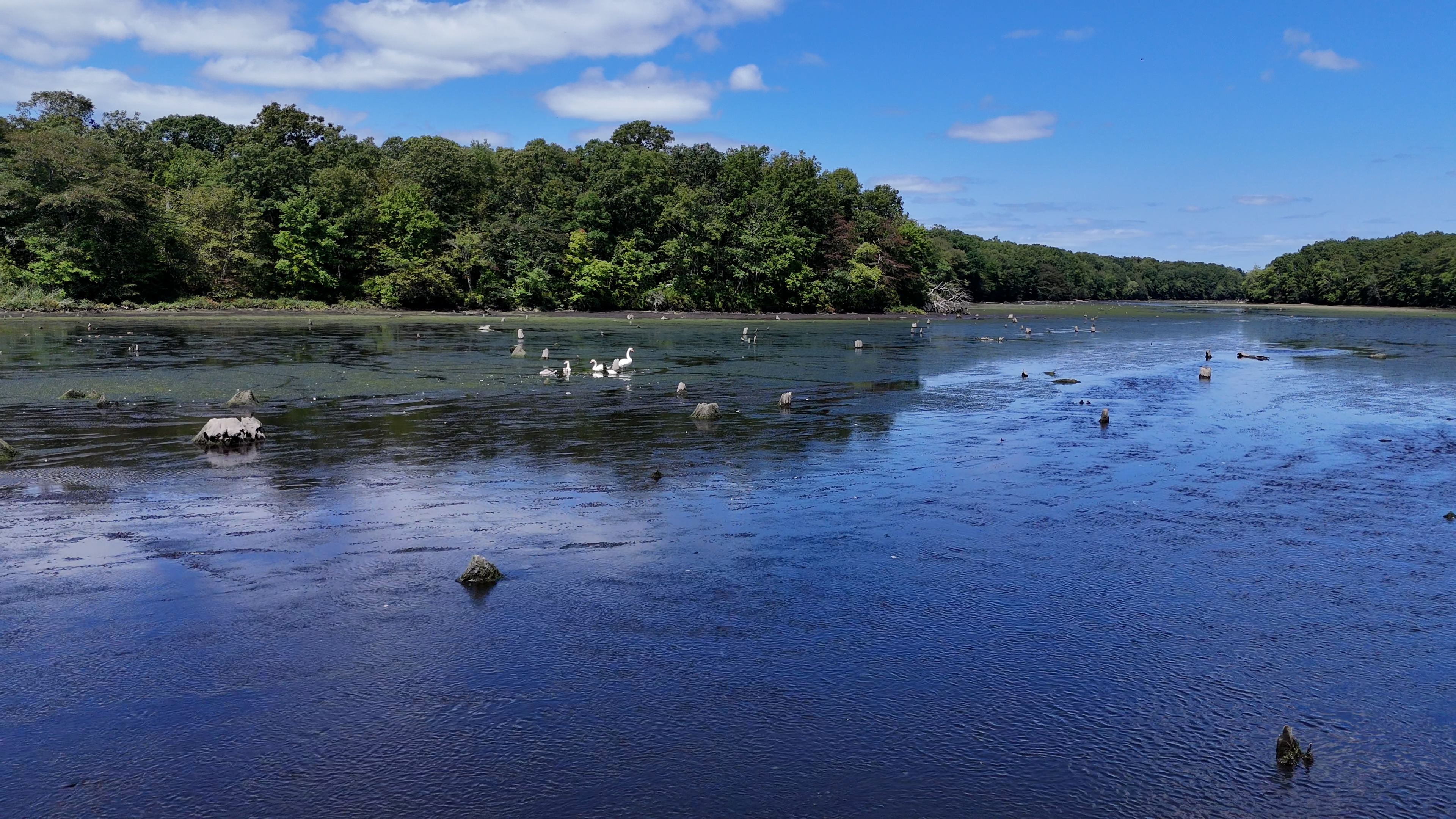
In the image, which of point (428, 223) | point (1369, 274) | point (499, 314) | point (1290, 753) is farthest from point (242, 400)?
point (1369, 274)

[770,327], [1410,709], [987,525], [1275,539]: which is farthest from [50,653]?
[770,327]

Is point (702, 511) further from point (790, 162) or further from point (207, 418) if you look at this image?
point (790, 162)

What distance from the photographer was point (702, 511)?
526 inches

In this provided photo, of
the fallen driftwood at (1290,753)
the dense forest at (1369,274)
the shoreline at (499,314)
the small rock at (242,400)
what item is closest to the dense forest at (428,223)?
the shoreline at (499,314)

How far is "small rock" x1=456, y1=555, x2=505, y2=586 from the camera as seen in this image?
996 cm

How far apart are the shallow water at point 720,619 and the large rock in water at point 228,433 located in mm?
976

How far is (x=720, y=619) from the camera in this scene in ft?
30.2

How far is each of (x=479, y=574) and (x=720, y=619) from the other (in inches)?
104

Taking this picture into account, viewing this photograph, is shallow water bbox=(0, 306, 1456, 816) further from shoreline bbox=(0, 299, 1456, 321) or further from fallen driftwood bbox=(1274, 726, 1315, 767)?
shoreline bbox=(0, 299, 1456, 321)

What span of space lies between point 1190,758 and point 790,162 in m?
95.5

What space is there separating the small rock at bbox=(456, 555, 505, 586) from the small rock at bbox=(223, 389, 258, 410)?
1503cm

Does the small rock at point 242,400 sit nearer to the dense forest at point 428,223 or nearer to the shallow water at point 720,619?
the shallow water at point 720,619

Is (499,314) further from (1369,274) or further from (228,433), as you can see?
(1369,274)

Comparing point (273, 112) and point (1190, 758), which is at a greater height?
point (273, 112)
